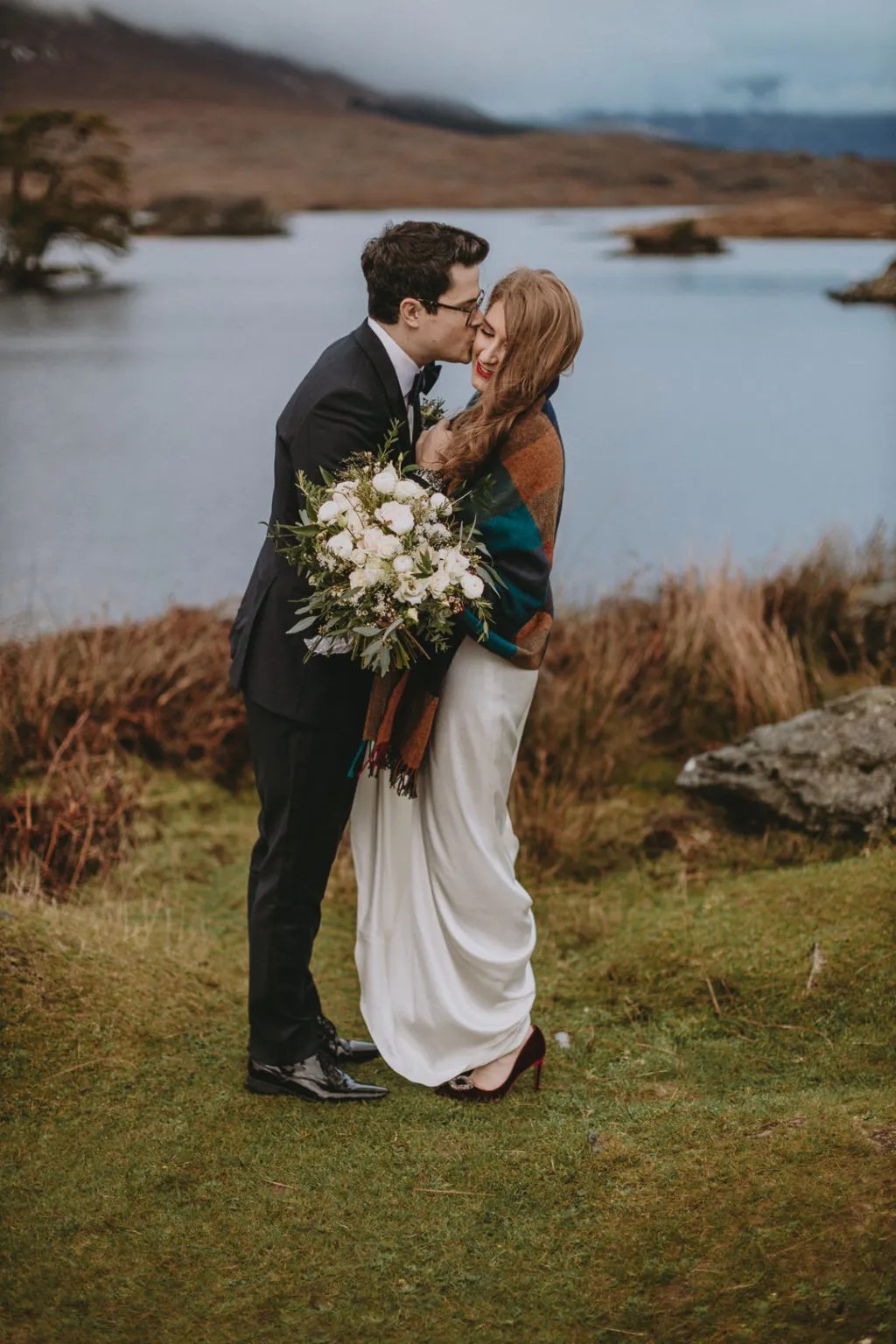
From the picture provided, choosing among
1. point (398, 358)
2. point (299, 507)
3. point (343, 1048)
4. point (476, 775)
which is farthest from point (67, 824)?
point (398, 358)

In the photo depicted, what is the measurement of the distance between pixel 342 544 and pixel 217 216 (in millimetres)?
6738

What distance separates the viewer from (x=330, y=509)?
281cm

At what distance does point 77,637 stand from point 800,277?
18.7 feet

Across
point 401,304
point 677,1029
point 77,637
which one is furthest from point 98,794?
point 401,304

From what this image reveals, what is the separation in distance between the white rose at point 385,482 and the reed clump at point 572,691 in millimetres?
2596

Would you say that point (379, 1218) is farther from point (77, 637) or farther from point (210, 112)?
point (210, 112)

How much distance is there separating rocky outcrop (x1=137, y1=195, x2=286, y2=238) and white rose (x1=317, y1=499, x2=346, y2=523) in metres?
6.46

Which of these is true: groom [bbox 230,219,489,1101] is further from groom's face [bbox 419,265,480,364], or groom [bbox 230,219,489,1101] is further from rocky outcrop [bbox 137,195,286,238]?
rocky outcrop [bbox 137,195,286,238]

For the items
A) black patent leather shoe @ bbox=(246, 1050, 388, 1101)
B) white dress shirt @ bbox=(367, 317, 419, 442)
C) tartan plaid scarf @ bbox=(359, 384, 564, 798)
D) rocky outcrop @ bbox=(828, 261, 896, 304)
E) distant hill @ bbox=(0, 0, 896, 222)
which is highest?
distant hill @ bbox=(0, 0, 896, 222)

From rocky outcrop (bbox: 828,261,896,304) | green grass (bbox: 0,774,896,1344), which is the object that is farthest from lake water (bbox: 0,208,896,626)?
green grass (bbox: 0,774,896,1344)

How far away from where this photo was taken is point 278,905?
3357mm

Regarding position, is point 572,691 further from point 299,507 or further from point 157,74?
point 157,74

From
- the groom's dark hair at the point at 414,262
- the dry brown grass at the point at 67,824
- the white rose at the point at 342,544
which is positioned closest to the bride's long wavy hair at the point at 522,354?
the groom's dark hair at the point at 414,262

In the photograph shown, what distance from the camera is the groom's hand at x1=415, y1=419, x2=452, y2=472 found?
3.06 metres
